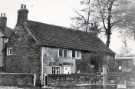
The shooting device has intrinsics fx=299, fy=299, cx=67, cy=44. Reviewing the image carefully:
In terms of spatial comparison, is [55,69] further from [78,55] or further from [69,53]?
[78,55]

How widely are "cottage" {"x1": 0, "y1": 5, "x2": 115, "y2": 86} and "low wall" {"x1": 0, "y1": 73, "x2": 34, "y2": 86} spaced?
3.24 m

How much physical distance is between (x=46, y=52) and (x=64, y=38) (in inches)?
263

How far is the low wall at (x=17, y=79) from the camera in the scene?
3484 cm

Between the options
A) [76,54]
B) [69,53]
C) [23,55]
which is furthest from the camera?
[76,54]

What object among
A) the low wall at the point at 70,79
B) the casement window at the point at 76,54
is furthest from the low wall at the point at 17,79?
the casement window at the point at 76,54

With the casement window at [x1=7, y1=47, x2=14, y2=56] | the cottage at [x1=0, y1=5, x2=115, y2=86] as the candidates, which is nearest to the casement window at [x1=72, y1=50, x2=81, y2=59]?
the cottage at [x1=0, y1=5, x2=115, y2=86]

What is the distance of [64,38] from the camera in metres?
48.8

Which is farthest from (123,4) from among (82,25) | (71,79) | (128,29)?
(71,79)

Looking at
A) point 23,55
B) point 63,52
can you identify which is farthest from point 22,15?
point 63,52

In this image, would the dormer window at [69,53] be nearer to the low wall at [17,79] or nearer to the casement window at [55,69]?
the casement window at [55,69]

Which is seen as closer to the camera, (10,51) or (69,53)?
(69,53)

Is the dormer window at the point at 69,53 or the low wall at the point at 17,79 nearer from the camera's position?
the low wall at the point at 17,79

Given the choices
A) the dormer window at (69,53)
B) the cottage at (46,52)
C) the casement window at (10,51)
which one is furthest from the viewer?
the casement window at (10,51)

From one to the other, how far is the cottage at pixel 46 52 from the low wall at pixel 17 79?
3.24 meters
